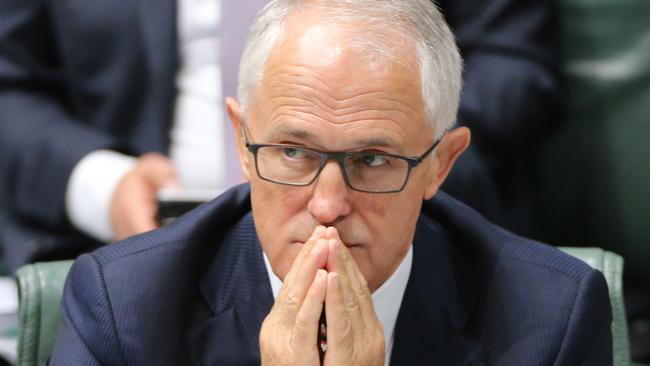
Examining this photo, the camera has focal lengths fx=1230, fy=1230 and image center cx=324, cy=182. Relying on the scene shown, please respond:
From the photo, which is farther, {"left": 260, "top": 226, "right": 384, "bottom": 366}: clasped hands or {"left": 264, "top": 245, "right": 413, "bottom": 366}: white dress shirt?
{"left": 264, "top": 245, "right": 413, "bottom": 366}: white dress shirt

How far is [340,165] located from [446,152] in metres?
0.28

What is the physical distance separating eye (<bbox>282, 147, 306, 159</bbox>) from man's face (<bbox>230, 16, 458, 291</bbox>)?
0.04ft

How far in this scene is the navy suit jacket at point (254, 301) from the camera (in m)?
1.91

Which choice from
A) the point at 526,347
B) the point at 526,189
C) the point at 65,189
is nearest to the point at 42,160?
the point at 65,189

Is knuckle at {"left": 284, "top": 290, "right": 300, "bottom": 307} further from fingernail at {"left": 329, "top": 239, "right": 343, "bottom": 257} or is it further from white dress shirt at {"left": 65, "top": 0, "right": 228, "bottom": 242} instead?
white dress shirt at {"left": 65, "top": 0, "right": 228, "bottom": 242}

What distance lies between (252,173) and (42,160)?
1128mm

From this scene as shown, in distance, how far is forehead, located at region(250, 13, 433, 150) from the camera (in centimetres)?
179

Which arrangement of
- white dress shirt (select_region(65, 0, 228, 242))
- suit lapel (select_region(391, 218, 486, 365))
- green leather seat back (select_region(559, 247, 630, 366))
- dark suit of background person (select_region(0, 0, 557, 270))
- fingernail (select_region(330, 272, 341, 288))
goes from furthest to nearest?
dark suit of background person (select_region(0, 0, 557, 270))
white dress shirt (select_region(65, 0, 228, 242))
green leather seat back (select_region(559, 247, 630, 366))
suit lapel (select_region(391, 218, 486, 365))
fingernail (select_region(330, 272, 341, 288))

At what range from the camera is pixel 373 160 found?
1.83 metres

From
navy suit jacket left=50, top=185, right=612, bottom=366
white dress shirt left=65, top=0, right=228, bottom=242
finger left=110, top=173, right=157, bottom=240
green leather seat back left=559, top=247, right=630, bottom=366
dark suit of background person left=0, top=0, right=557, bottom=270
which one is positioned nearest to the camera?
navy suit jacket left=50, top=185, right=612, bottom=366

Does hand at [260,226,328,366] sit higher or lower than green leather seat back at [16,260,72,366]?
higher

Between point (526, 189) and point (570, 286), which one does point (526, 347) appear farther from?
point (526, 189)

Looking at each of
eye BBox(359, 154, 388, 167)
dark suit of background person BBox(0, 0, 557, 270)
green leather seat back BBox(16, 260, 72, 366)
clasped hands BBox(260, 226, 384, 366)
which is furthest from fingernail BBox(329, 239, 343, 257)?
dark suit of background person BBox(0, 0, 557, 270)

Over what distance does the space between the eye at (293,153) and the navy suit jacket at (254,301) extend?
0.26 meters
